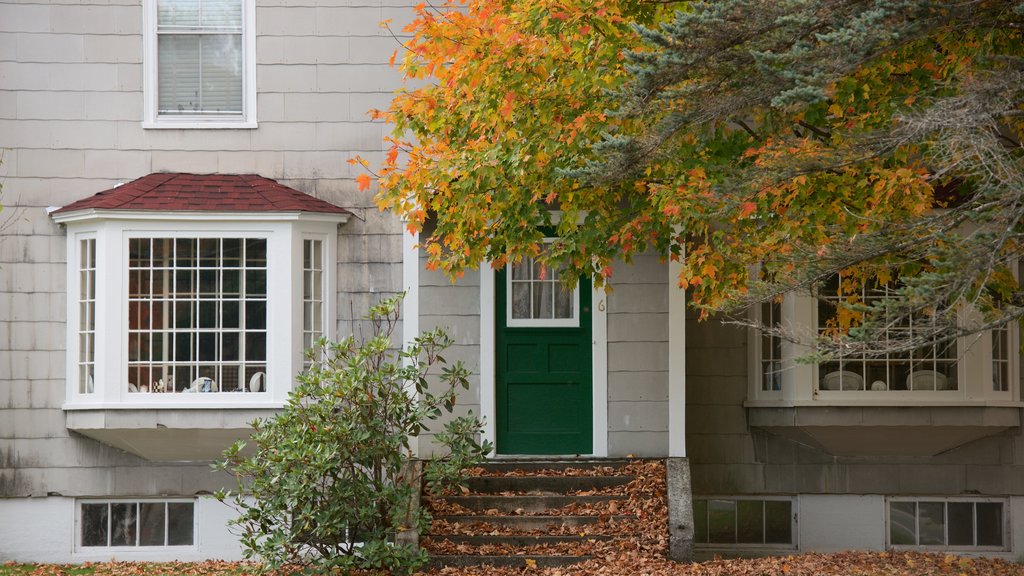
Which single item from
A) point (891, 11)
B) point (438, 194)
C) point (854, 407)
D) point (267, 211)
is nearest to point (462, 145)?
point (438, 194)

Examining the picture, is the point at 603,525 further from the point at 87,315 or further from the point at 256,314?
the point at 87,315

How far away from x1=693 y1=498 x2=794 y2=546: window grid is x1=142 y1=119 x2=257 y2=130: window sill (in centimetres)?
616

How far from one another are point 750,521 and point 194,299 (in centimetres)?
625

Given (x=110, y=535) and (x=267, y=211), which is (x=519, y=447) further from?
(x=110, y=535)

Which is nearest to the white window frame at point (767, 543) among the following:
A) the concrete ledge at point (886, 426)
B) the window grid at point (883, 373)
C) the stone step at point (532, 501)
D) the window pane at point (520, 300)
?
the concrete ledge at point (886, 426)

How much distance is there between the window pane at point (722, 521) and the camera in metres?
12.4

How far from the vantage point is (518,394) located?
11.8 metres

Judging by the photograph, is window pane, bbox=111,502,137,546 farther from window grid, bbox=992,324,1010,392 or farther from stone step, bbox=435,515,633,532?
window grid, bbox=992,324,1010,392

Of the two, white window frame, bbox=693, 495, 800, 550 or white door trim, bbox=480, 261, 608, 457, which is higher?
white door trim, bbox=480, 261, 608, 457

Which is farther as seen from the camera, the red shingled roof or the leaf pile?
the red shingled roof

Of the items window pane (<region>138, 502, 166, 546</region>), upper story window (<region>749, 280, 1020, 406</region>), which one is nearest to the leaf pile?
upper story window (<region>749, 280, 1020, 406</region>)

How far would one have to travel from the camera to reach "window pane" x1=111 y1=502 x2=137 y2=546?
11875 mm

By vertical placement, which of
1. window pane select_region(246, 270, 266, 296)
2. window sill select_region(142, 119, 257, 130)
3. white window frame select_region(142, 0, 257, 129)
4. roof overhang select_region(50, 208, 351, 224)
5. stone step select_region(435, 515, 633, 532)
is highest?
white window frame select_region(142, 0, 257, 129)

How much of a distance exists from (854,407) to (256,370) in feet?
19.6
